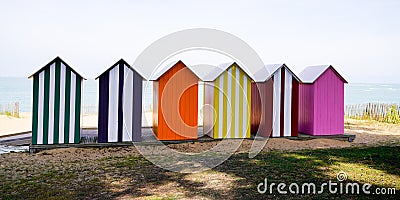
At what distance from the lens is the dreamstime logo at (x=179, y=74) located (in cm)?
919

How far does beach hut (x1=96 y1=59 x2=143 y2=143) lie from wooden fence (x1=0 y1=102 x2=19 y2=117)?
40.5 feet

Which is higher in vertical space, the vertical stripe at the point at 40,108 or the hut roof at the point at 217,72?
the hut roof at the point at 217,72

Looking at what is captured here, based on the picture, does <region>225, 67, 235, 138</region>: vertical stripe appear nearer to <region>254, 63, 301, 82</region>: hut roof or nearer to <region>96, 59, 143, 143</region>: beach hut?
<region>254, 63, 301, 82</region>: hut roof

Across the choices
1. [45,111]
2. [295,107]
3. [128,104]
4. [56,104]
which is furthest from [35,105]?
[295,107]

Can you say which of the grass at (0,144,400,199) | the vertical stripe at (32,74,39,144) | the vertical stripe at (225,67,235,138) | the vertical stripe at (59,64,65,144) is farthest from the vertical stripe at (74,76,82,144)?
the vertical stripe at (225,67,235,138)

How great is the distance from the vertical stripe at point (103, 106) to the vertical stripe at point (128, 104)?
0.47 meters

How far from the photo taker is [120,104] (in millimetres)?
10867

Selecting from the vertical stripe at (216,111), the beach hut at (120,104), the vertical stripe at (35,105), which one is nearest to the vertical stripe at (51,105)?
the vertical stripe at (35,105)

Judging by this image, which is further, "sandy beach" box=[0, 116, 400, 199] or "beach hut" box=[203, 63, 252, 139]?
"beach hut" box=[203, 63, 252, 139]

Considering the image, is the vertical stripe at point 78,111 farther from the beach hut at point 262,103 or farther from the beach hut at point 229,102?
the beach hut at point 262,103

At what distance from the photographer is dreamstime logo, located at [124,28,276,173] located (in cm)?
919

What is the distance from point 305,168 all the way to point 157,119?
177 inches
